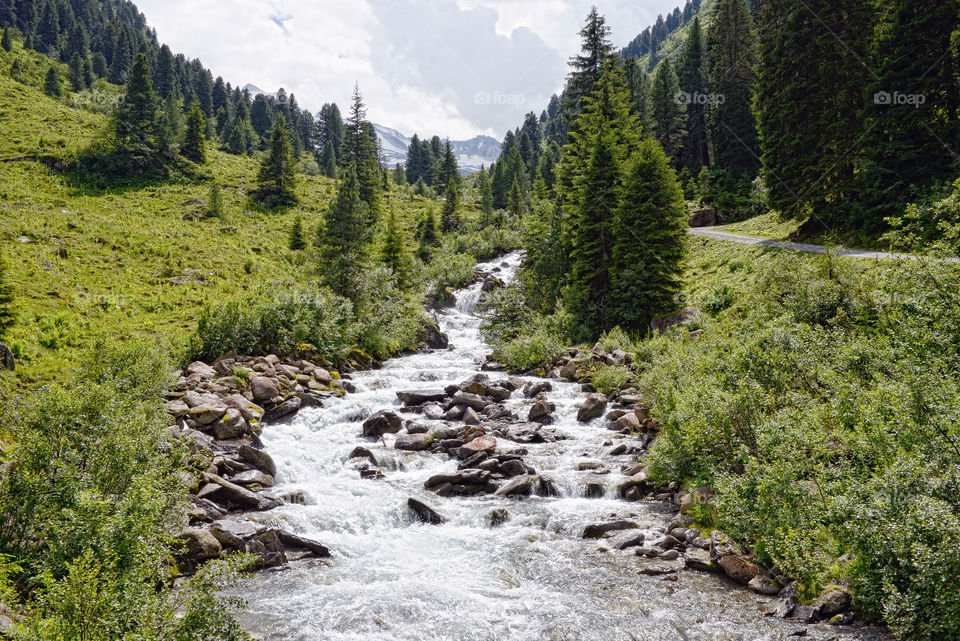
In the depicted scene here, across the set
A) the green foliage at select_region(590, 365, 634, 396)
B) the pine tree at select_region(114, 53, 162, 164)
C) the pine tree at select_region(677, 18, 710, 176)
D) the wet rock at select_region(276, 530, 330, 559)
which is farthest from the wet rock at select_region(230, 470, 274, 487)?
the pine tree at select_region(114, 53, 162, 164)

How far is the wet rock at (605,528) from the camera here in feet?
40.0

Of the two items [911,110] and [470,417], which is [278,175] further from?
[911,110]

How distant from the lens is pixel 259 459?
14836mm

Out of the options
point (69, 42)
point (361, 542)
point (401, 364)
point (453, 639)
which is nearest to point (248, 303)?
point (401, 364)

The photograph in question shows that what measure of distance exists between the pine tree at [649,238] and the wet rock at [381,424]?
15681mm

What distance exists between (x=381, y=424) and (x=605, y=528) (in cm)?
998

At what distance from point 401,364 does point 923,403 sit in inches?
1031

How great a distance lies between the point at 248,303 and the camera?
83.8ft

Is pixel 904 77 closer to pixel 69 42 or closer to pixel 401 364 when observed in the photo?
pixel 401 364

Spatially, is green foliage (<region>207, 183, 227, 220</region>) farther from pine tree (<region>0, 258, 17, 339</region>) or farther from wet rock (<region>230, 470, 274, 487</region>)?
wet rock (<region>230, 470, 274, 487</region>)

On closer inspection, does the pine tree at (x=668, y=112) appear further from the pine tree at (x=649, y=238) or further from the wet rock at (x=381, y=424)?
the wet rock at (x=381, y=424)

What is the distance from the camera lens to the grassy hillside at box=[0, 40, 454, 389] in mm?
23609

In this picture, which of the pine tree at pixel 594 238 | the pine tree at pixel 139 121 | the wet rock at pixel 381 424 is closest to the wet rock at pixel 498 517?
the wet rock at pixel 381 424

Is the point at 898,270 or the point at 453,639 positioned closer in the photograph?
the point at 453,639
